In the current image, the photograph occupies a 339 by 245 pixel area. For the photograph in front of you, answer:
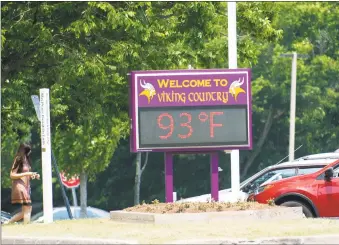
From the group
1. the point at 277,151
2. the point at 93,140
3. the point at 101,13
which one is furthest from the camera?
the point at 277,151

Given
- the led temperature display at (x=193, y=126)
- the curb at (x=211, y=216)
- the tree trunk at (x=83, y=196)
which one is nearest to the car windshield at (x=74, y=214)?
the tree trunk at (x=83, y=196)

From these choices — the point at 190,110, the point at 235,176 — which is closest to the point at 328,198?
the point at 190,110

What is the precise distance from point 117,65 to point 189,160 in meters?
32.9

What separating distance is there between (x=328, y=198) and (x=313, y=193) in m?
→ 0.28

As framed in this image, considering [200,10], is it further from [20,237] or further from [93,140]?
[20,237]

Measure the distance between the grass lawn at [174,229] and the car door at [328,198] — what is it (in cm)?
376

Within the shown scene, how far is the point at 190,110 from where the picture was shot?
23.5 metres

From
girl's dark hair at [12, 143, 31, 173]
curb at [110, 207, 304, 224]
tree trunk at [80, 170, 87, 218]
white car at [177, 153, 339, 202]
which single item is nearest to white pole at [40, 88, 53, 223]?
girl's dark hair at [12, 143, 31, 173]

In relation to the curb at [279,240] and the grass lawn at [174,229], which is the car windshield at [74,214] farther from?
the curb at [279,240]

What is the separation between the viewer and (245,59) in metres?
35.1

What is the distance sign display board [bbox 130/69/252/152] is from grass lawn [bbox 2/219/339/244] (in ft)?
9.79

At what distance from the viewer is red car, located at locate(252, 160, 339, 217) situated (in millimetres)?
24281

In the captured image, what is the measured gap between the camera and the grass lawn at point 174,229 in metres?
17.2

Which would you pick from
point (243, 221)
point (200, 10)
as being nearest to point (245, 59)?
point (200, 10)
